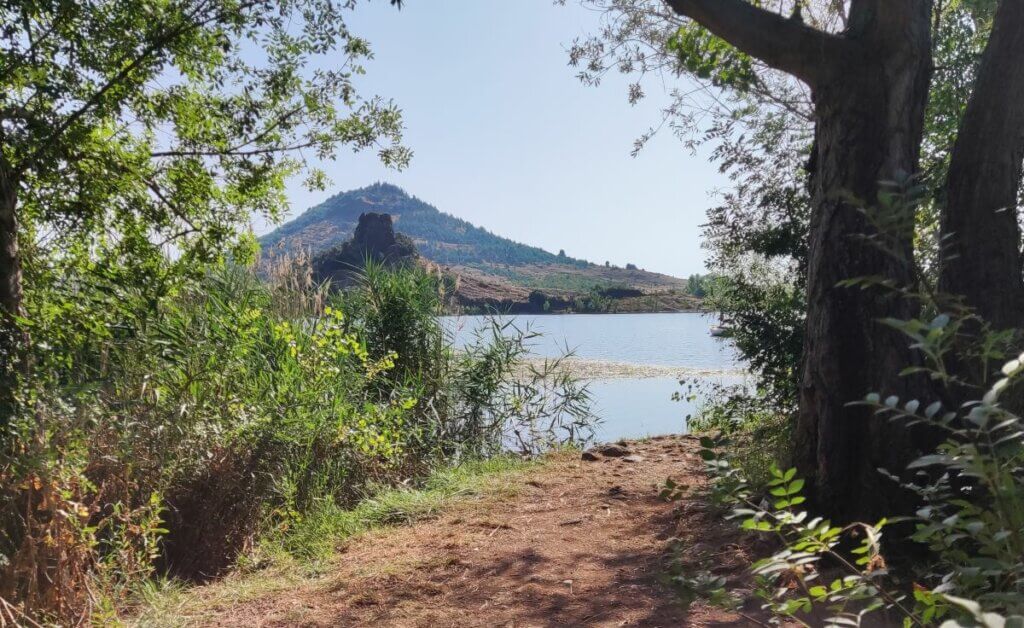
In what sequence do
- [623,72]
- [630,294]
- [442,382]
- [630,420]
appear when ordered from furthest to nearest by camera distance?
[630,294], [630,420], [623,72], [442,382]

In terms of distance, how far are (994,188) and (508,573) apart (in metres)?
3.05

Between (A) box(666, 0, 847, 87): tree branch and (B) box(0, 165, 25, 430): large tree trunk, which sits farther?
(B) box(0, 165, 25, 430): large tree trunk

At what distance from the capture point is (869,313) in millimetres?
3268

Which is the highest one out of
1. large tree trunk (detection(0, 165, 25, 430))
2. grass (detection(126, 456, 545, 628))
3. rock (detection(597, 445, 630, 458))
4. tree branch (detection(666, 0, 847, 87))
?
tree branch (detection(666, 0, 847, 87))

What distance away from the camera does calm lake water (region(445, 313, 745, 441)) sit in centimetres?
780

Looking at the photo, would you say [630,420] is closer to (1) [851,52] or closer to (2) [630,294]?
(1) [851,52]

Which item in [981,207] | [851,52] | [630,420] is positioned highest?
[851,52]

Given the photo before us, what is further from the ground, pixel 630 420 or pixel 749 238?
pixel 749 238

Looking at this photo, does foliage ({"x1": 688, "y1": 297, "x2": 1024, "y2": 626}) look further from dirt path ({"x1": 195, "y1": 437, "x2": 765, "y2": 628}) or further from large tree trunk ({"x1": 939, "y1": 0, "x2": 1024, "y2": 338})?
large tree trunk ({"x1": 939, "y1": 0, "x2": 1024, "y2": 338})

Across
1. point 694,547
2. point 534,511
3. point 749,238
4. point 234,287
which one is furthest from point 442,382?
point 694,547

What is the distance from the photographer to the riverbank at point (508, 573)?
315 centimetres

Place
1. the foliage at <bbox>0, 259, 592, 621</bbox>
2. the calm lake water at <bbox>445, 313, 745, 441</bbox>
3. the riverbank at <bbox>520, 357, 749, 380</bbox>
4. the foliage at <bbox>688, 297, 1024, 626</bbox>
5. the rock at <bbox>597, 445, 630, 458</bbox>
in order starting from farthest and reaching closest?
the riverbank at <bbox>520, 357, 749, 380</bbox>
the calm lake water at <bbox>445, 313, 745, 441</bbox>
the rock at <bbox>597, 445, 630, 458</bbox>
the foliage at <bbox>0, 259, 592, 621</bbox>
the foliage at <bbox>688, 297, 1024, 626</bbox>

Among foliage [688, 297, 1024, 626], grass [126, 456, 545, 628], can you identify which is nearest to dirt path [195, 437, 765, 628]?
grass [126, 456, 545, 628]

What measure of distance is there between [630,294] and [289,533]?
140 feet
